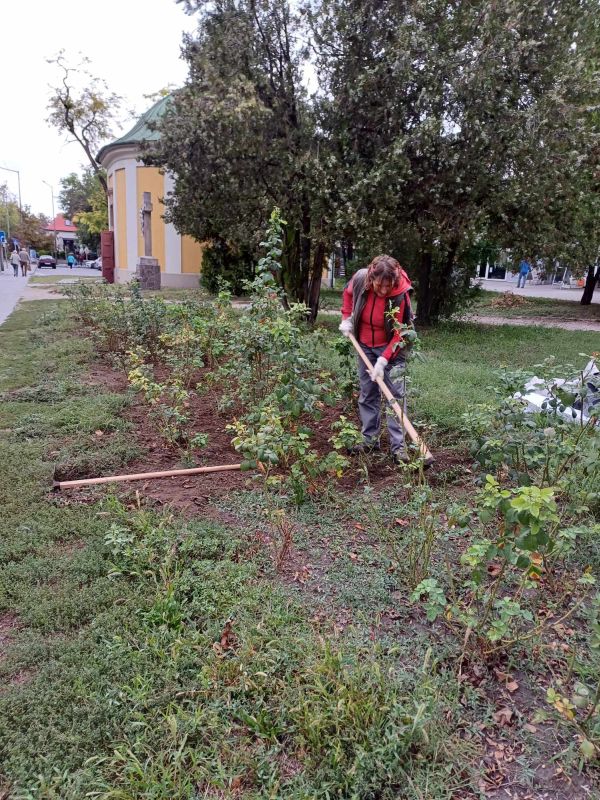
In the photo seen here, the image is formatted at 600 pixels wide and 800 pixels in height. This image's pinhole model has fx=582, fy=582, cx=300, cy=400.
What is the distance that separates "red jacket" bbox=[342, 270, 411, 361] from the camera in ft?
12.8

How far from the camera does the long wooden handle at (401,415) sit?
3133 millimetres

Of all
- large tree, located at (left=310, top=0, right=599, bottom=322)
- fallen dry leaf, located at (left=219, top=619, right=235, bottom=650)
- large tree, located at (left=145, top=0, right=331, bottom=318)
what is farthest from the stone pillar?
fallen dry leaf, located at (left=219, top=619, right=235, bottom=650)

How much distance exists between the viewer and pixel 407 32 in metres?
8.23

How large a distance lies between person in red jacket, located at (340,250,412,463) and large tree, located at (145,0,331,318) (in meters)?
5.25

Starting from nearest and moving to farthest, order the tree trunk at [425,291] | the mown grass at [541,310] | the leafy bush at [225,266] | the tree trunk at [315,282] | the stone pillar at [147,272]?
the tree trunk at [315,282], the tree trunk at [425,291], the mown grass at [541,310], the leafy bush at [225,266], the stone pillar at [147,272]

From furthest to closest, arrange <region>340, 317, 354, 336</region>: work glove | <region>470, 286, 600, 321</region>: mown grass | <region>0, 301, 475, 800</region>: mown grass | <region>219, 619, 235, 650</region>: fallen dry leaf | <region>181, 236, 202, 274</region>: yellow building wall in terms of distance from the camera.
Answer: <region>181, 236, 202, 274</region>: yellow building wall → <region>470, 286, 600, 321</region>: mown grass → <region>340, 317, 354, 336</region>: work glove → <region>219, 619, 235, 650</region>: fallen dry leaf → <region>0, 301, 475, 800</region>: mown grass

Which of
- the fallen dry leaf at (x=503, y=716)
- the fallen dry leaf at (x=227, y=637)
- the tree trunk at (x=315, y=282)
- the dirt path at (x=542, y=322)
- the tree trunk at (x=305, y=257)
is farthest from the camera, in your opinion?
the dirt path at (x=542, y=322)

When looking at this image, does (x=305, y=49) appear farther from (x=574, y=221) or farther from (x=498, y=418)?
(x=498, y=418)

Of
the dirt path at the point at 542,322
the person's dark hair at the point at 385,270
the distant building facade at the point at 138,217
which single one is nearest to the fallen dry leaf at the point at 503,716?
the person's dark hair at the point at 385,270

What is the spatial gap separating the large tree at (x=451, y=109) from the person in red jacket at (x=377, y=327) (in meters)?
4.98

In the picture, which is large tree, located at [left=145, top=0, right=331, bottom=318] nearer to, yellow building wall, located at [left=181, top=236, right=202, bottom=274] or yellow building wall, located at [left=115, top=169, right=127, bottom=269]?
yellow building wall, located at [left=181, top=236, right=202, bottom=274]

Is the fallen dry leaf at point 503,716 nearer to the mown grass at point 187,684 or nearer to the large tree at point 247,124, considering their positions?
the mown grass at point 187,684

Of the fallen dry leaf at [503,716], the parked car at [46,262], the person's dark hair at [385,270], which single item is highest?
the person's dark hair at [385,270]

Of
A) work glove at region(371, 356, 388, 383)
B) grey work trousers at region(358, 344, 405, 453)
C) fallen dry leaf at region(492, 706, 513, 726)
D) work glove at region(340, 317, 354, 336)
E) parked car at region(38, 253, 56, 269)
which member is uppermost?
work glove at region(340, 317, 354, 336)
